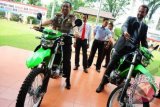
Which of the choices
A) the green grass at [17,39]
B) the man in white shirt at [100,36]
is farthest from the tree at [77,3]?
the man in white shirt at [100,36]

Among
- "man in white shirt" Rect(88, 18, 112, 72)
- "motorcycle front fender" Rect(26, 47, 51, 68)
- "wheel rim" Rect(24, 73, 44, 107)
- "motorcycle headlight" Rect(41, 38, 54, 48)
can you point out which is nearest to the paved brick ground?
"wheel rim" Rect(24, 73, 44, 107)

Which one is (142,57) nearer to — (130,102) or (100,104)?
(130,102)

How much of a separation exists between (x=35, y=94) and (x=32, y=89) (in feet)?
0.59

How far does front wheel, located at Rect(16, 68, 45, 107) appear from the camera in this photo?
9.12 ft

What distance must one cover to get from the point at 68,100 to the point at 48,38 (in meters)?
1.40

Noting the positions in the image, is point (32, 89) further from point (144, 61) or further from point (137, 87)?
point (144, 61)

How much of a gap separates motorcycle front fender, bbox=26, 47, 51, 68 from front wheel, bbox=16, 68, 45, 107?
0.28ft

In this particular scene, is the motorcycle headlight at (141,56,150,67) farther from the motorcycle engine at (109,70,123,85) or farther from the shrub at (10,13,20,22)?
the shrub at (10,13,20,22)

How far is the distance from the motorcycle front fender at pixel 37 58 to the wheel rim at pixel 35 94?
0.69 feet

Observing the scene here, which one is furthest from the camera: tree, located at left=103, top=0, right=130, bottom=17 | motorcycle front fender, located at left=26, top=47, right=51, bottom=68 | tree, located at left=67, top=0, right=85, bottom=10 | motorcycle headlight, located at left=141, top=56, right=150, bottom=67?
tree, located at left=67, top=0, right=85, bottom=10

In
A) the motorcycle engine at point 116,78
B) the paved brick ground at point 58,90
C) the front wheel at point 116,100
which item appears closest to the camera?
the front wheel at point 116,100

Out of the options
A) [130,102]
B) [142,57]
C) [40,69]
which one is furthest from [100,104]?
[40,69]

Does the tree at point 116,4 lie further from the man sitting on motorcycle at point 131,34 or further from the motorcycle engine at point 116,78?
the motorcycle engine at point 116,78

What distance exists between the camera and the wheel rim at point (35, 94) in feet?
10.0
